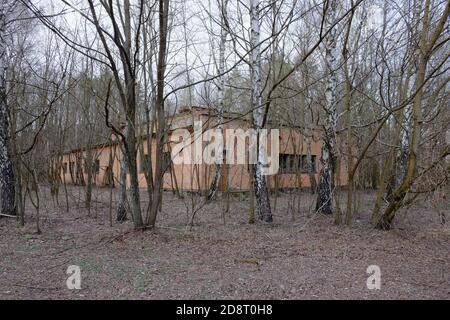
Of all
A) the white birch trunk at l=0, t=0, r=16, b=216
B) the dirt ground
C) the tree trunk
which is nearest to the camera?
the dirt ground

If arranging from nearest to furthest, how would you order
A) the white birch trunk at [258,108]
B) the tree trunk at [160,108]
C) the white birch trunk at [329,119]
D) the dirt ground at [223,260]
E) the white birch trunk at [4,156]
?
the dirt ground at [223,260] → the tree trunk at [160,108] → the white birch trunk at [4,156] → the white birch trunk at [258,108] → the white birch trunk at [329,119]

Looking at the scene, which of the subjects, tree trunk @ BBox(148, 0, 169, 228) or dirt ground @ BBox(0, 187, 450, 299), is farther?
tree trunk @ BBox(148, 0, 169, 228)

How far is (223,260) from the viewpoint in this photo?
15.3 ft

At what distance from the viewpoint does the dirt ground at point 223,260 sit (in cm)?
347

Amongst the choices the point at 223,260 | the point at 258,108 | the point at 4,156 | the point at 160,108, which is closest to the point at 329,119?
the point at 258,108

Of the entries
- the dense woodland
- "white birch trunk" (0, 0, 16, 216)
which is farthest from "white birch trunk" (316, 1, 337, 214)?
"white birch trunk" (0, 0, 16, 216)

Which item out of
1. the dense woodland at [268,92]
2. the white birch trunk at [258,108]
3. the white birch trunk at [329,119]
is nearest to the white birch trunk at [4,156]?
the dense woodland at [268,92]

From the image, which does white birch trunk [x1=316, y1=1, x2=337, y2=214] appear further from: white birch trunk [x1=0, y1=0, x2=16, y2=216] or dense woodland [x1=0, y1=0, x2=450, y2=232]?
white birch trunk [x1=0, y1=0, x2=16, y2=216]

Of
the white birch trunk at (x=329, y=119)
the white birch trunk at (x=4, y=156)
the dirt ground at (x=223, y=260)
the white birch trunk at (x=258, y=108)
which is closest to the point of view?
the dirt ground at (x=223, y=260)

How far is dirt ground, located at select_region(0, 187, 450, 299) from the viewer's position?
347 cm

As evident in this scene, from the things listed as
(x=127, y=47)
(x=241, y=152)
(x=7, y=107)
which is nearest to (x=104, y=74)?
(x=7, y=107)

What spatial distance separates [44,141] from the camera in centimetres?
1230

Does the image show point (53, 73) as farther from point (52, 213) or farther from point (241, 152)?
point (241, 152)

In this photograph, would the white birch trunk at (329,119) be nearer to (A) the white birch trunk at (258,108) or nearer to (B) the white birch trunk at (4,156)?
(A) the white birch trunk at (258,108)
